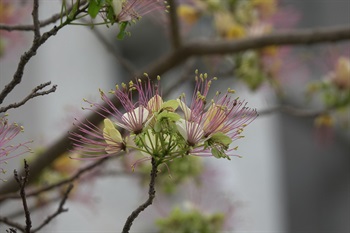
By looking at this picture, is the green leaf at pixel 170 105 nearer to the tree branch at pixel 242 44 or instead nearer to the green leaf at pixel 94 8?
the green leaf at pixel 94 8

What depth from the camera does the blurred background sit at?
161 inches

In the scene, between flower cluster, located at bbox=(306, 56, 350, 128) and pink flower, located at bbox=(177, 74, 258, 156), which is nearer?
pink flower, located at bbox=(177, 74, 258, 156)

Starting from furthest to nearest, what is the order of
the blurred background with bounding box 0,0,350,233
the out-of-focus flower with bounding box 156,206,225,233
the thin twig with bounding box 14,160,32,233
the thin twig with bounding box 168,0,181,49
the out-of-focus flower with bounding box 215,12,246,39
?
the blurred background with bounding box 0,0,350,233, the out-of-focus flower with bounding box 215,12,246,39, the out-of-focus flower with bounding box 156,206,225,233, the thin twig with bounding box 168,0,181,49, the thin twig with bounding box 14,160,32,233

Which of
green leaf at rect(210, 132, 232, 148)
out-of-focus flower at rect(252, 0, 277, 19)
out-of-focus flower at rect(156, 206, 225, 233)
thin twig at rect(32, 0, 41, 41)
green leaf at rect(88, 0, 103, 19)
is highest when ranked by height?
out-of-focus flower at rect(252, 0, 277, 19)

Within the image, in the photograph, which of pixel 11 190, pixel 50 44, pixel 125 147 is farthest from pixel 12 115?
pixel 125 147

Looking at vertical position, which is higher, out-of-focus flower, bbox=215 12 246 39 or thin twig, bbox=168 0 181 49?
out-of-focus flower, bbox=215 12 246 39

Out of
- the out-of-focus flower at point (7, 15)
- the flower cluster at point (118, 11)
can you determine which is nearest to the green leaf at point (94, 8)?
the flower cluster at point (118, 11)

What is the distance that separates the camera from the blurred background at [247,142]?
13.4ft

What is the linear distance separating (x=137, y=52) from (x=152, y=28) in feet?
0.49

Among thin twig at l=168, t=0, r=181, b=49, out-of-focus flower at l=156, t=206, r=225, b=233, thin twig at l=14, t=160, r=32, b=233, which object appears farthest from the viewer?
out-of-focus flower at l=156, t=206, r=225, b=233

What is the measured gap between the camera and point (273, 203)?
514cm

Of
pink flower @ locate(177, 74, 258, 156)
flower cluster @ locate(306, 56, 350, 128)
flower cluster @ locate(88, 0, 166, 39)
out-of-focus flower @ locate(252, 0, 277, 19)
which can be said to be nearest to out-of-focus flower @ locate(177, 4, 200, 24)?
out-of-focus flower @ locate(252, 0, 277, 19)

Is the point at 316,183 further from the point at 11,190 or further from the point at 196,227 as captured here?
the point at 11,190

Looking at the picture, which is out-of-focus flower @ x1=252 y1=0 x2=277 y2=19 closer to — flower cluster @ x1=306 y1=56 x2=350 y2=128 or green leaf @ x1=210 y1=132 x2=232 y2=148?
flower cluster @ x1=306 y1=56 x2=350 y2=128
